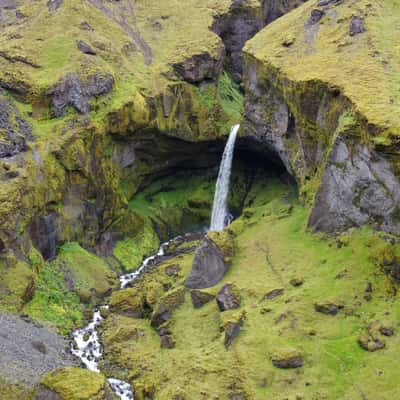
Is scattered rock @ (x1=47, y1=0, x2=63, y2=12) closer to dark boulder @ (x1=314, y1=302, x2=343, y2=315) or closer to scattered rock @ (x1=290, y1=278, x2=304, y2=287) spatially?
scattered rock @ (x1=290, y1=278, x2=304, y2=287)

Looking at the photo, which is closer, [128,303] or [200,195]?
[128,303]

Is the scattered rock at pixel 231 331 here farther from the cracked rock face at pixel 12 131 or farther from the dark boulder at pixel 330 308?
the cracked rock face at pixel 12 131

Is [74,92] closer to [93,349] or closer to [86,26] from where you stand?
[86,26]

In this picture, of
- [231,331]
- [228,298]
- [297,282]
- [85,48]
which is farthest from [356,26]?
[231,331]

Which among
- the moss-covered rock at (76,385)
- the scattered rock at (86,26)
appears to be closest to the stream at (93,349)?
the moss-covered rock at (76,385)

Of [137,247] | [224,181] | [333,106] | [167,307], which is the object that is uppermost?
[333,106]

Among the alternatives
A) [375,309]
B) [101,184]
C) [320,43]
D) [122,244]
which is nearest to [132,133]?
[101,184]

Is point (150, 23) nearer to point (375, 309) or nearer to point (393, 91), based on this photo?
point (393, 91)
